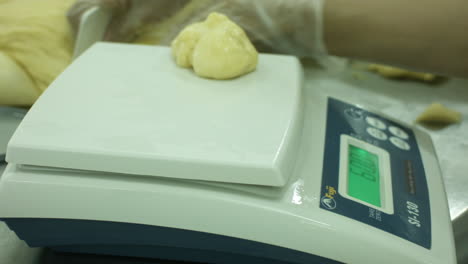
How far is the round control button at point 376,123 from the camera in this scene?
75 cm

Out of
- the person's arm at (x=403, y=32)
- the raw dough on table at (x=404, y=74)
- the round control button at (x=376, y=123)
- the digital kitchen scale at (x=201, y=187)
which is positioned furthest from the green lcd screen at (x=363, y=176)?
the raw dough on table at (x=404, y=74)

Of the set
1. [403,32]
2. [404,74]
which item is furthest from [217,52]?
[404,74]

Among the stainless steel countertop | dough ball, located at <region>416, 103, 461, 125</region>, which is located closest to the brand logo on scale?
the stainless steel countertop

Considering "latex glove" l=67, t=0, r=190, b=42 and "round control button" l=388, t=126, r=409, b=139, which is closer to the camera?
"round control button" l=388, t=126, r=409, b=139

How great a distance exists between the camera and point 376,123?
0.76 metres

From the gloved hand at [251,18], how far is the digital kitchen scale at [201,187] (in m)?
0.53

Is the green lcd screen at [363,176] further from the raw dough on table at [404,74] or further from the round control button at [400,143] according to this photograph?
the raw dough on table at [404,74]

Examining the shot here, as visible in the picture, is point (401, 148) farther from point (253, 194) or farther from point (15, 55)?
point (15, 55)

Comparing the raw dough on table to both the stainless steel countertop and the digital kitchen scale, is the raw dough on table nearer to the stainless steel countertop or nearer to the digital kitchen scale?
the stainless steel countertop

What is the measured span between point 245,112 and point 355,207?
22cm

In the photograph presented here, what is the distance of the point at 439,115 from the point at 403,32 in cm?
27

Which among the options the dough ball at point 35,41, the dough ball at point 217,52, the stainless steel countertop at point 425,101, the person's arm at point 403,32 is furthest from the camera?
the person's arm at point 403,32

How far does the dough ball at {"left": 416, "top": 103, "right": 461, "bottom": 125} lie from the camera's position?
101 cm

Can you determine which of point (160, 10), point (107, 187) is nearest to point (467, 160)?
point (107, 187)
